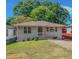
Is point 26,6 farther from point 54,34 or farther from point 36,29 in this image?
point 54,34

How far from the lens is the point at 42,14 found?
10.9ft

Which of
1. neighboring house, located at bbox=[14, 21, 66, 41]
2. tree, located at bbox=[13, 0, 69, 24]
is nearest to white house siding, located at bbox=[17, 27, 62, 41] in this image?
neighboring house, located at bbox=[14, 21, 66, 41]

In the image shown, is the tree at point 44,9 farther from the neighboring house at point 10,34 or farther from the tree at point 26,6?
the neighboring house at point 10,34

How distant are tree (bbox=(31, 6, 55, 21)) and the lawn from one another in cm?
25

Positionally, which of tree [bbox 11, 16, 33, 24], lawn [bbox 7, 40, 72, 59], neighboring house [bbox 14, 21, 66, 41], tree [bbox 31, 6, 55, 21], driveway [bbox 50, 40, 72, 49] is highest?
tree [bbox 31, 6, 55, 21]

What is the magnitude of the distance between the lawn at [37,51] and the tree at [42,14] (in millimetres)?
247

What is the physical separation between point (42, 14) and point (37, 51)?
0.39 m

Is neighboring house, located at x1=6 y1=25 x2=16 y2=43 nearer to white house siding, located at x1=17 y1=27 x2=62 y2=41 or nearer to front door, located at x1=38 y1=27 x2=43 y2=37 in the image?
white house siding, located at x1=17 y1=27 x2=62 y2=41

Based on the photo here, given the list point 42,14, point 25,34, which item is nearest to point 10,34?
point 25,34

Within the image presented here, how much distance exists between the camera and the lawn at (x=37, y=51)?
3301 mm

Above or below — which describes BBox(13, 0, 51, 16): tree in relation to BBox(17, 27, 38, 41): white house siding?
above

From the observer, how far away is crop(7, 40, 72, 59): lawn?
3301 mm

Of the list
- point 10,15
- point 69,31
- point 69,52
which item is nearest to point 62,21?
point 69,31

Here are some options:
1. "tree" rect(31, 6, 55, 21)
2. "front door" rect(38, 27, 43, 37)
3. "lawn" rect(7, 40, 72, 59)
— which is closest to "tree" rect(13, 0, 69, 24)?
"tree" rect(31, 6, 55, 21)
